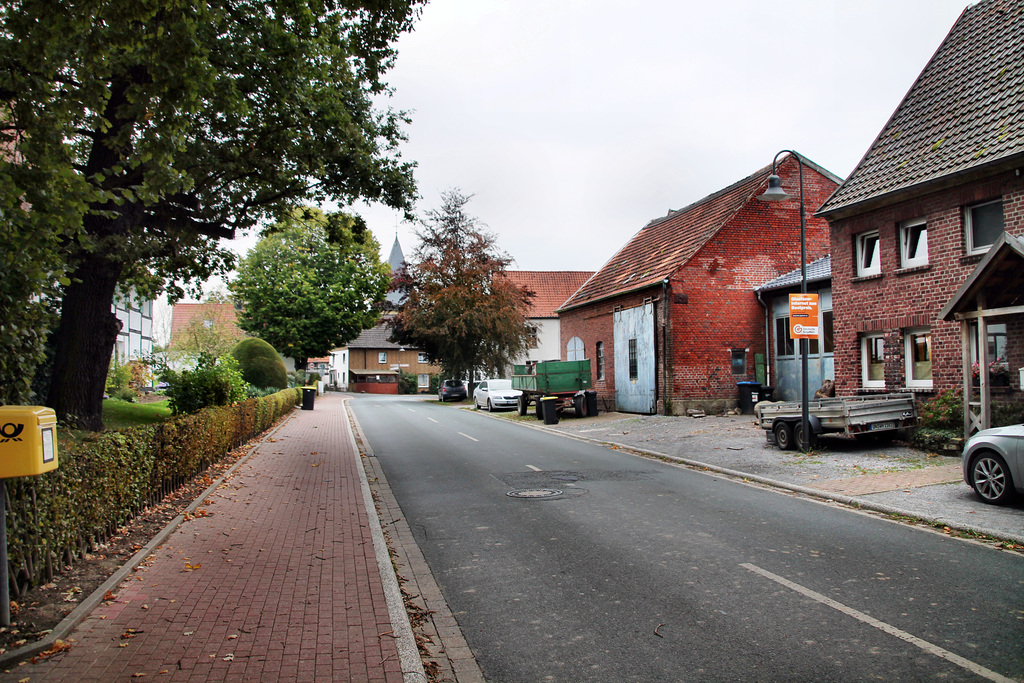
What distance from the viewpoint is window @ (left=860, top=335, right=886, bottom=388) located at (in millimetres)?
Answer: 16969

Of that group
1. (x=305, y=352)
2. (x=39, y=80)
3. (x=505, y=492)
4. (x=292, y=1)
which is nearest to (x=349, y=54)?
(x=292, y=1)

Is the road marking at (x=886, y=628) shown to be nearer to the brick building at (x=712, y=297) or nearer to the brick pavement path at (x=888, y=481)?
the brick pavement path at (x=888, y=481)

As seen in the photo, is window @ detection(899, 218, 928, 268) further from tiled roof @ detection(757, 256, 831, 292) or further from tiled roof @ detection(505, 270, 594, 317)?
tiled roof @ detection(505, 270, 594, 317)

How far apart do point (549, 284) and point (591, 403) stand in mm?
36100

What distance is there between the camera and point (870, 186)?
16.6 m

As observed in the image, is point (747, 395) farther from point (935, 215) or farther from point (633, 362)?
point (935, 215)

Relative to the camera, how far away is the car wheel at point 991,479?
345 inches

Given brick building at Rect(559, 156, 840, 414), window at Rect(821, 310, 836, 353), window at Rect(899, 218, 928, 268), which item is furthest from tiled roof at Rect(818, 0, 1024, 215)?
brick building at Rect(559, 156, 840, 414)

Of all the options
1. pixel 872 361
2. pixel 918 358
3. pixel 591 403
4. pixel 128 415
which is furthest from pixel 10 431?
pixel 591 403

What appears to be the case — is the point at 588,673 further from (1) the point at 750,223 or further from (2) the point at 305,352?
(2) the point at 305,352

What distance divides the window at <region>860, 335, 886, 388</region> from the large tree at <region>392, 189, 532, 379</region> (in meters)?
26.8

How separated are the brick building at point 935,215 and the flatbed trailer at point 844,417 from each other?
Result: 1041mm

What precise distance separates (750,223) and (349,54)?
1690 cm

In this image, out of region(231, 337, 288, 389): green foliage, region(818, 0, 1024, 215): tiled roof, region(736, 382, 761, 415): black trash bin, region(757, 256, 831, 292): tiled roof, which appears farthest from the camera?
region(231, 337, 288, 389): green foliage
